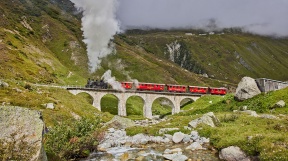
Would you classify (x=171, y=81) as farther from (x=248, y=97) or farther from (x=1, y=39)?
(x=248, y=97)

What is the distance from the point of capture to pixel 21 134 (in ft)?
37.5

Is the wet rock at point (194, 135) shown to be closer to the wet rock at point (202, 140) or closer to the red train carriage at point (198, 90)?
the wet rock at point (202, 140)

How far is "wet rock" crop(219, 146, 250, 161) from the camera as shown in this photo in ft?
50.2

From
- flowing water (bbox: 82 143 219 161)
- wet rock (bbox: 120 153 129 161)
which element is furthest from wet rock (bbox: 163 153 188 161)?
wet rock (bbox: 120 153 129 161)

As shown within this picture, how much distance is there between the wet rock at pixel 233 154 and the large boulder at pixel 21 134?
10.0 meters

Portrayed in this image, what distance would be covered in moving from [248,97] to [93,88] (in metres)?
56.8

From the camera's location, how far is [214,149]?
1798cm

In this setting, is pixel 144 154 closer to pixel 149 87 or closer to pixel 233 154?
pixel 233 154

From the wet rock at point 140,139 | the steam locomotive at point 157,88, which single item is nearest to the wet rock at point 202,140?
the wet rock at point 140,139

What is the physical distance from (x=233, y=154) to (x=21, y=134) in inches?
438

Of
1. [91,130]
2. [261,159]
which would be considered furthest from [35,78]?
[261,159]

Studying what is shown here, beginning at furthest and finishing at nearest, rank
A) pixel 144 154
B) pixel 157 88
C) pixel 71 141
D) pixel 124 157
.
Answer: pixel 157 88 < pixel 144 154 < pixel 124 157 < pixel 71 141

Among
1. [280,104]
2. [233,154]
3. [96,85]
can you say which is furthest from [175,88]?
[233,154]

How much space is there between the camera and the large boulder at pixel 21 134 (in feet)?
33.6
